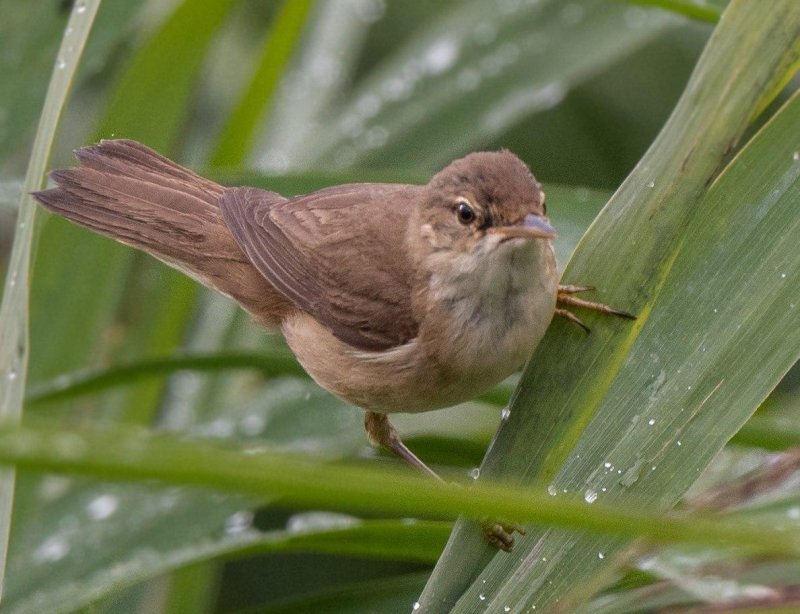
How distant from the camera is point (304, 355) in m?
2.58

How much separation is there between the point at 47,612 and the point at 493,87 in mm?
2012

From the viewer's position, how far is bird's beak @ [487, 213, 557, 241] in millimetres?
1969

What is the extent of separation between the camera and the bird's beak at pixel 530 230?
1969 mm

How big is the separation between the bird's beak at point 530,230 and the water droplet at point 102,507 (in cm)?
124

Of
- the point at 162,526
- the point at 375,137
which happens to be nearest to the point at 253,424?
the point at 162,526

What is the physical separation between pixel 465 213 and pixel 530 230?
0.25 metres

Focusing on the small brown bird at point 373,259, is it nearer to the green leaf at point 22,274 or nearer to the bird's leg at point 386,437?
the bird's leg at point 386,437

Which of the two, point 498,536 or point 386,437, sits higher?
point 386,437

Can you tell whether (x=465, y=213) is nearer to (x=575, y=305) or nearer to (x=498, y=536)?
(x=575, y=305)

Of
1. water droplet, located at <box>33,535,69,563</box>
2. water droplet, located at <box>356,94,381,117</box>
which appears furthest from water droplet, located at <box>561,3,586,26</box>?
water droplet, located at <box>33,535,69,563</box>

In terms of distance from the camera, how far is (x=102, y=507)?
2.68 m

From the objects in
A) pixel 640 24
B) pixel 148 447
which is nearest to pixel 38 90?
pixel 640 24

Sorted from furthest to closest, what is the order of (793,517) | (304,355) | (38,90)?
(38,90)
(304,355)
(793,517)

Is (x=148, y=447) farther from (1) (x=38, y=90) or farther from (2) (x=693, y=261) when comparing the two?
(1) (x=38, y=90)
